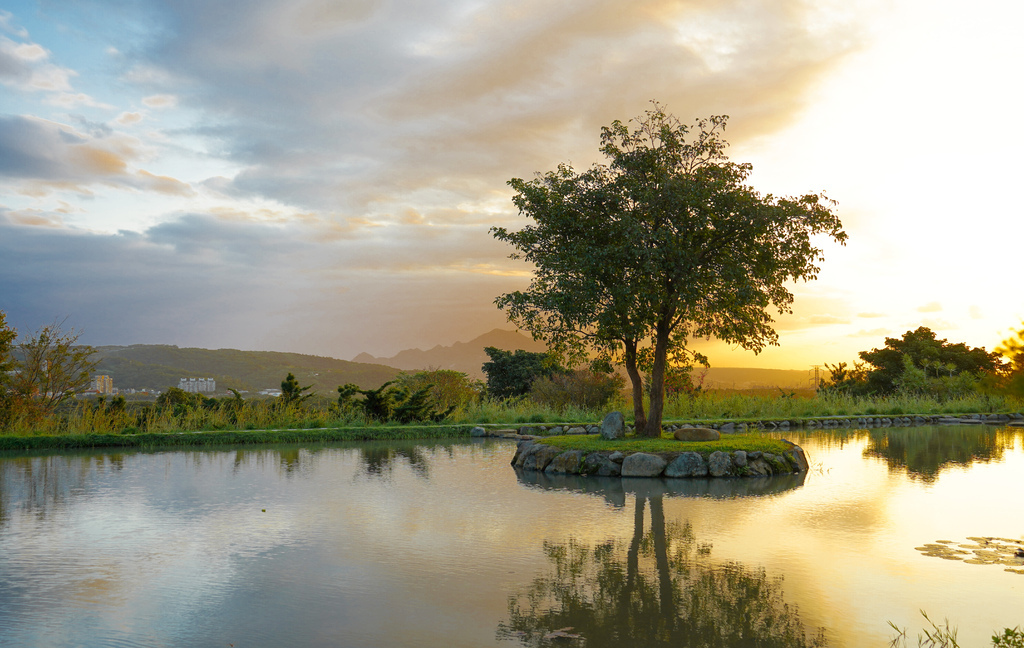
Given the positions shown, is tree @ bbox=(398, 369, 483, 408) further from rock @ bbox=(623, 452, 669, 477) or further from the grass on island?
rock @ bbox=(623, 452, 669, 477)

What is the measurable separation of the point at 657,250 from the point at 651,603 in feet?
27.2

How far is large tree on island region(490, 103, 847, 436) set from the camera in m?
13.1

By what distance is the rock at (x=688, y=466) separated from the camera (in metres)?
12.2

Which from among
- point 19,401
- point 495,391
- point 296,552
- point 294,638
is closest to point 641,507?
point 296,552

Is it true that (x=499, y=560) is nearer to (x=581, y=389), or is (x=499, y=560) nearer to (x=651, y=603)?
(x=651, y=603)

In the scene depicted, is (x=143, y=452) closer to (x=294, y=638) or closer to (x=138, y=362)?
(x=294, y=638)

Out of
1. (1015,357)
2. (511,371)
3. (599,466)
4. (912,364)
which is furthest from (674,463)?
(912,364)

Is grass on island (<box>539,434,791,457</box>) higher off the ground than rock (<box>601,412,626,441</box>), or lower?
lower

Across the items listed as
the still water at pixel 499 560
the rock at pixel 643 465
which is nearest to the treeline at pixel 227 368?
the rock at pixel 643 465

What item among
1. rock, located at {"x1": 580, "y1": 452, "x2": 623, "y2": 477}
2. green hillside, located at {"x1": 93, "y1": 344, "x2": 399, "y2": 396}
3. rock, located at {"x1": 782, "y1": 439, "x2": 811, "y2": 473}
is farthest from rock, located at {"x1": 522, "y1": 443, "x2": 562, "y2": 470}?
green hillside, located at {"x1": 93, "y1": 344, "x2": 399, "y2": 396}

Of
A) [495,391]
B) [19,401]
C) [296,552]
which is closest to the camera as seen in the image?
[296,552]

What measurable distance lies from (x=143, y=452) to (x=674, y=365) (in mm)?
12503

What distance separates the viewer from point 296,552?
6742 millimetres

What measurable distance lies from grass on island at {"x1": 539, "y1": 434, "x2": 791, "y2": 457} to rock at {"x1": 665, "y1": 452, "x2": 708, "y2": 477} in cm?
15
